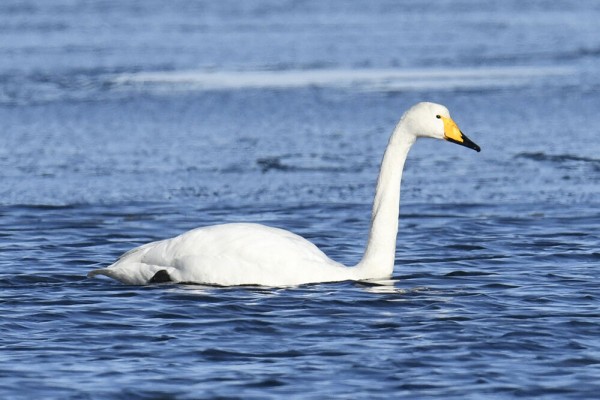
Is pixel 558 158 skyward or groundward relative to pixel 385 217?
skyward

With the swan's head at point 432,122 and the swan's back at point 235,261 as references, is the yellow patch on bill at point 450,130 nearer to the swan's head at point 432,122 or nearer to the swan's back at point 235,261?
the swan's head at point 432,122

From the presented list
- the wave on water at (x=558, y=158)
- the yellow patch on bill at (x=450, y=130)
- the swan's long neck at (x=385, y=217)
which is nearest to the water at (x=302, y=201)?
the wave on water at (x=558, y=158)

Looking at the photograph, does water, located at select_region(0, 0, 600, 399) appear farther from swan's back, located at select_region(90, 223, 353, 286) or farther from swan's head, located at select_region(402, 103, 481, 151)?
swan's head, located at select_region(402, 103, 481, 151)

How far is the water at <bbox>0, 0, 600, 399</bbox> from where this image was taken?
710 centimetres

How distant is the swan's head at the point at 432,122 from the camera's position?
9.30 metres

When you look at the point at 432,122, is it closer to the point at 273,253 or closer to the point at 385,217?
the point at 385,217

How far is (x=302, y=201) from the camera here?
13.0 meters

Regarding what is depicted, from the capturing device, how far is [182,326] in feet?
26.1

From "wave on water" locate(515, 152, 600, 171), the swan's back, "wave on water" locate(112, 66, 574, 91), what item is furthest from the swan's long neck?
"wave on water" locate(112, 66, 574, 91)

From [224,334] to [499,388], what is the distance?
1.82 m

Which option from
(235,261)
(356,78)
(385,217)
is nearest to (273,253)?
(235,261)

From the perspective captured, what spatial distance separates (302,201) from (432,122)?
3.88 metres

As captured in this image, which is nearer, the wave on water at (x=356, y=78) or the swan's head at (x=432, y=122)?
the swan's head at (x=432, y=122)

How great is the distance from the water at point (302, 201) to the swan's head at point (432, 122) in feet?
3.39
